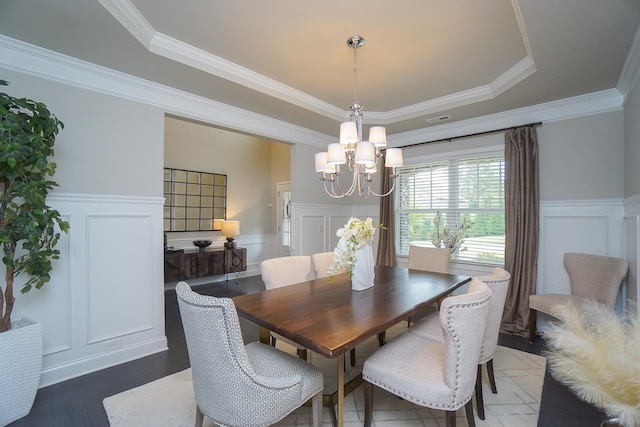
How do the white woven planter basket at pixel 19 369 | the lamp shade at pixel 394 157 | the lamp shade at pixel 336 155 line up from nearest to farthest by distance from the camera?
the white woven planter basket at pixel 19 369, the lamp shade at pixel 336 155, the lamp shade at pixel 394 157

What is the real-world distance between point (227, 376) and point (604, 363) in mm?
1263

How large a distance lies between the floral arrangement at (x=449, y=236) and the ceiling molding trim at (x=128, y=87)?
2451mm

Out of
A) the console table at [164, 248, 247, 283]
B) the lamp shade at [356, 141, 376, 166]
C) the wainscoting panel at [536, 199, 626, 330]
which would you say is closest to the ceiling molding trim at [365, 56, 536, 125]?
the wainscoting panel at [536, 199, 626, 330]

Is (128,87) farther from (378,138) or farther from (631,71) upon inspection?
(631,71)

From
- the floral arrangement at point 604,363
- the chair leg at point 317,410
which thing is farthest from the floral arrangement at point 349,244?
the floral arrangement at point 604,363

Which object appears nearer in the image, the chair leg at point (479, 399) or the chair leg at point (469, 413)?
the chair leg at point (469, 413)

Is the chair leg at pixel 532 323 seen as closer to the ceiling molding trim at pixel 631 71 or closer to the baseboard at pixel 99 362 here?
the ceiling molding trim at pixel 631 71

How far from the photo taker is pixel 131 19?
1.93m

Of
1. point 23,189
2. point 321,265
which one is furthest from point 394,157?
point 23,189

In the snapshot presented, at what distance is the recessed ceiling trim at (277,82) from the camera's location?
194cm

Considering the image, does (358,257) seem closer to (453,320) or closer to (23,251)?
(453,320)

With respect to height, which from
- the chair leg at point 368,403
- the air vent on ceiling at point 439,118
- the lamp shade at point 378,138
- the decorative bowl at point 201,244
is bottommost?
the chair leg at point 368,403

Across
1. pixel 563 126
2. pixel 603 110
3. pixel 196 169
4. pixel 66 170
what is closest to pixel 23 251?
pixel 66 170

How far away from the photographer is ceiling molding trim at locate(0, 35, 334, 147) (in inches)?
83.4
